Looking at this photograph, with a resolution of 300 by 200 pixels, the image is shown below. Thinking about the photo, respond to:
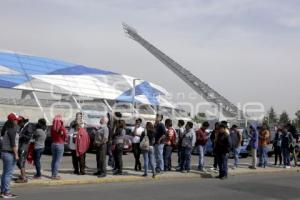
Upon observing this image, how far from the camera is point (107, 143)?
51.1ft

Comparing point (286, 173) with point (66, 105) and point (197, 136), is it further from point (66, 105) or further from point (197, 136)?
point (66, 105)

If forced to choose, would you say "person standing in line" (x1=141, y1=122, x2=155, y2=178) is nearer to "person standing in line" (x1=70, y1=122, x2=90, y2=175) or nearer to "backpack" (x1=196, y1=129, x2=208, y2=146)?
"person standing in line" (x1=70, y1=122, x2=90, y2=175)

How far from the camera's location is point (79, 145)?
14648 mm

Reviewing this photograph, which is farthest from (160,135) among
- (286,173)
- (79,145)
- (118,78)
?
(118,78)

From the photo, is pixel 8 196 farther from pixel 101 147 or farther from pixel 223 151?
pixel 223 151

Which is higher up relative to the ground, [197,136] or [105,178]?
[197,136]

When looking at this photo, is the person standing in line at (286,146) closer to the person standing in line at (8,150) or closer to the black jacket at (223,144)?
the black jacket at (223,144)

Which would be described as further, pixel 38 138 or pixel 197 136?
pixel 197 136

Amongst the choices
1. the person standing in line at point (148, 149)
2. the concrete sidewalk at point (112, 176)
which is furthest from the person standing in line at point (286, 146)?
the person standing in line at point (148, 149)

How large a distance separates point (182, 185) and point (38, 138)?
3.89 metres

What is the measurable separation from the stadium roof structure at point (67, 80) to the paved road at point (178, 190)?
145ft

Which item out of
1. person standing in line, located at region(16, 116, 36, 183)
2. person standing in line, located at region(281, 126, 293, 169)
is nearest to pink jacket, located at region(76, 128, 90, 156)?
person standing in line, located at region(16, 116, 36, 183)

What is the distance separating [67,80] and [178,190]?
5470cm

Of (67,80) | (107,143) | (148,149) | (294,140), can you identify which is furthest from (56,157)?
Answer: (67,80)
